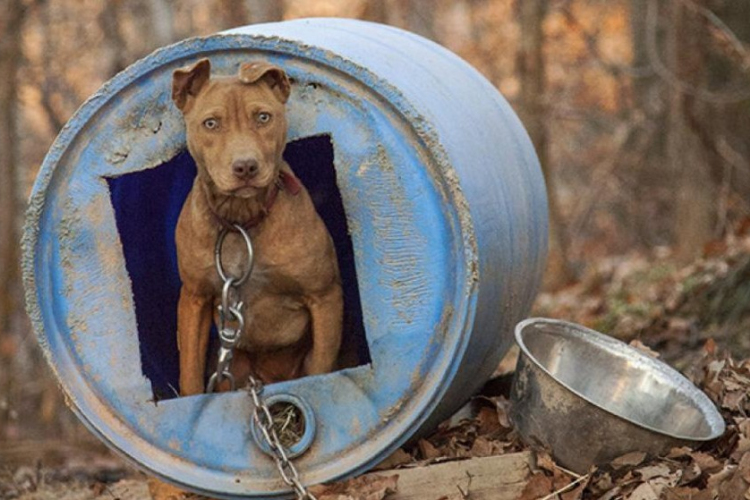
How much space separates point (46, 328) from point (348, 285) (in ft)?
3.73

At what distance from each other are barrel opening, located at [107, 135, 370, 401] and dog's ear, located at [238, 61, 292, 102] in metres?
0.30

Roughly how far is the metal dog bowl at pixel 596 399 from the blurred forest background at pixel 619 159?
2128 mm

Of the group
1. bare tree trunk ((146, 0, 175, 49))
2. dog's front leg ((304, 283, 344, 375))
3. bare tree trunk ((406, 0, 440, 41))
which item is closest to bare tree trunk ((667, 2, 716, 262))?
bare tree trunk ((146, 0, 175, 49))

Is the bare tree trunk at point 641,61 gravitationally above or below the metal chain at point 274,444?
above

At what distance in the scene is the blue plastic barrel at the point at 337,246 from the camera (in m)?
4.40

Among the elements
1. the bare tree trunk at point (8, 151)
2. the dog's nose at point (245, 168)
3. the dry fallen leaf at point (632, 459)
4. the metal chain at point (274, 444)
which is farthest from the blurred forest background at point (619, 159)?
the dog's nose at point (245, 168)

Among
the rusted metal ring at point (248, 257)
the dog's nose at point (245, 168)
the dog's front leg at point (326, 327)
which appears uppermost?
the dog's nose at point (245, 168)

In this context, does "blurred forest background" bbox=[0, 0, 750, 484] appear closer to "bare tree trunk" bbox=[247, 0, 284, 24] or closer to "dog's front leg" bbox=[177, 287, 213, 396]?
"bare tree trunk" bbox=[247, 0, 284, 24]

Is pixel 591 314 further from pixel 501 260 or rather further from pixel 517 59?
pixel 501 260

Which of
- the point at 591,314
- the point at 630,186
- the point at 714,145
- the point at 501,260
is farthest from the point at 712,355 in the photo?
the point at 630,186

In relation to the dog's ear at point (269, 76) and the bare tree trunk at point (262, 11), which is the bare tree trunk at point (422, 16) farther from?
the dog's ear at point (269, 76)

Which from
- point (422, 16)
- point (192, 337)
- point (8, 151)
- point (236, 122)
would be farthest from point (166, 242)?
point (422, 16)

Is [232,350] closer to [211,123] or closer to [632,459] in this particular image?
[211,123]

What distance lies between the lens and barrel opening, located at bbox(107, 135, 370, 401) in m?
4.65
